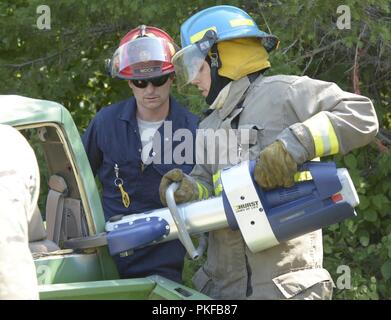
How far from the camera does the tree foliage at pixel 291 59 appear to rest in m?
6.18

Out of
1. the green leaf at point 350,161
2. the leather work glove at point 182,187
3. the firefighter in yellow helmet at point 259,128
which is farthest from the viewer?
the green leaf at point 350,161

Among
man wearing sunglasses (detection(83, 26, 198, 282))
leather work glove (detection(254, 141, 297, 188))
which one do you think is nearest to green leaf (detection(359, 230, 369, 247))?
man wearing sunglasses (detection(83, 26, 198, 282))

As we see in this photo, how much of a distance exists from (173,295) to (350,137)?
90 centimetres

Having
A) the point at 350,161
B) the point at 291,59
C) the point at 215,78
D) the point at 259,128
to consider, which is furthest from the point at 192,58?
the point at 350,161

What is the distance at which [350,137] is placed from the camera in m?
4.01

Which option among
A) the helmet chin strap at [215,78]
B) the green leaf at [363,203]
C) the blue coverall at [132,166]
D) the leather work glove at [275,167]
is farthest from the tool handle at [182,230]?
the green leaf at [363,203]

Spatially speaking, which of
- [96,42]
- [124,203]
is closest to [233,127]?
[124,203]

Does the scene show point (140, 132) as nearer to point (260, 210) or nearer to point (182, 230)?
point (182, 230)

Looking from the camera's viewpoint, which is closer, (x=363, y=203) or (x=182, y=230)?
(x=182, y=230)

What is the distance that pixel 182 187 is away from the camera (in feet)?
14.0

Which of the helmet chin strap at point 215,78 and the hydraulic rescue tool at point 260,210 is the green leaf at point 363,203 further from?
the hydraulic rescue tool at point 260,210

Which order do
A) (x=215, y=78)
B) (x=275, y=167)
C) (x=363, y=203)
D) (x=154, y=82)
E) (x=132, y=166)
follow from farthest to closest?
(x=363, y=203) < (x=154, y=82) < (x=132, y=166) < (x=215, y=78) < (x=275, y=167)

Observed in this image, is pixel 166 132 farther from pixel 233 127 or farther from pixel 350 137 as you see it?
pixel 350 137

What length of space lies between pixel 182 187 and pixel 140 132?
1.04 m
